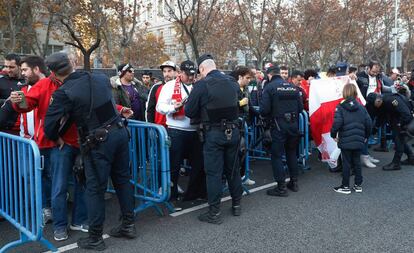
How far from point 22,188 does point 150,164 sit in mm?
1465

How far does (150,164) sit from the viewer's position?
4840 mm

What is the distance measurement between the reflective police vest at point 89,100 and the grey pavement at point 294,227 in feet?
4.27

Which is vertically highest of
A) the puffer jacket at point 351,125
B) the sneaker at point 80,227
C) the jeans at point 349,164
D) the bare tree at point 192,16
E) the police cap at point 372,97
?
Result: the bare tree at point 192,16

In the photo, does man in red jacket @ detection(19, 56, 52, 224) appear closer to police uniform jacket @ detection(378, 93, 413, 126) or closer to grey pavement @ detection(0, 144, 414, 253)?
grey pavement @ detection(0, 144, 414, 253)

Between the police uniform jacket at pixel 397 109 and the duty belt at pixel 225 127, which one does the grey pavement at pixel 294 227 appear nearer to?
the duty belt at pixel 225 127

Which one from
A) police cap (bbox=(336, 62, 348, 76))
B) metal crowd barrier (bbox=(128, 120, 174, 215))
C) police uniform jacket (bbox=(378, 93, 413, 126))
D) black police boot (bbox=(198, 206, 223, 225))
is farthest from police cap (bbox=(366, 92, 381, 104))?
metal crowd barrier (bbox=(128, 120, 174, 215))

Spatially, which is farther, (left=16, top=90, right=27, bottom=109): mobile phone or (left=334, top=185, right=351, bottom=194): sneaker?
(left=334, top=185, right=351, bottom=194): sneaker

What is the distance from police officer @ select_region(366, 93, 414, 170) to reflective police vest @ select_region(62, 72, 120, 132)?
217 inches

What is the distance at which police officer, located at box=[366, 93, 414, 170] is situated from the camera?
7262 millimetres

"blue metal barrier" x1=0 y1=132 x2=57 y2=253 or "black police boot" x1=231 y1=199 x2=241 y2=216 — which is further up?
"blue metal barrier" x1=0 y1=132 x2=57 y2=253

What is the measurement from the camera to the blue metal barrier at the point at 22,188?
353 centimetres

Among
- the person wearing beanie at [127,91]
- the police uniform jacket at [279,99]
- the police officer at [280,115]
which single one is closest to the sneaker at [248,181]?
the police officer at [280,115]

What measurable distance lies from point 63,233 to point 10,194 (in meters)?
0.69

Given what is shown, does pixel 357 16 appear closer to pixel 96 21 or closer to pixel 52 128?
pixel 96 21
